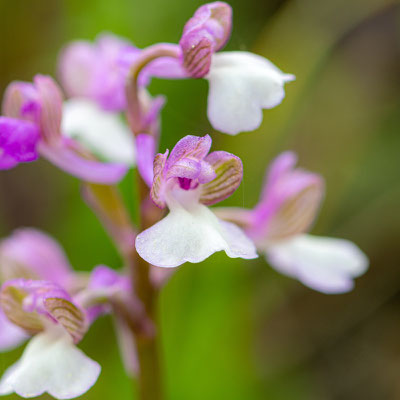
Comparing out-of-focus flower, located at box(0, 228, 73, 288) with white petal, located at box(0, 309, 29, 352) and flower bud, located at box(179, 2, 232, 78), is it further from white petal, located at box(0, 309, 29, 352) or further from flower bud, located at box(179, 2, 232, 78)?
flower bud, located at box(179, 2, 232, 78)

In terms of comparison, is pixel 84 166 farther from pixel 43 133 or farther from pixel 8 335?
pixel 8 335

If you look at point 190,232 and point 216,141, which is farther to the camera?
point 216,141

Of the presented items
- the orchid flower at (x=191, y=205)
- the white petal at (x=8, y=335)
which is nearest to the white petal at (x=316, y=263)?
the orchid flower at (x=191, y=205)

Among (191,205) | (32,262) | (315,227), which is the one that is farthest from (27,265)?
(315,227)

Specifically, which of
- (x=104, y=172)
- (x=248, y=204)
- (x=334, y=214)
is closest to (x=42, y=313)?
(x=104, y=172)

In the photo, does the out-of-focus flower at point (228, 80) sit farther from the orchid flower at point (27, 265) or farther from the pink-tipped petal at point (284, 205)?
the orchid flower at point (27, 265)

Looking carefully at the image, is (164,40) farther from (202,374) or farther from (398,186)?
(202,374)
